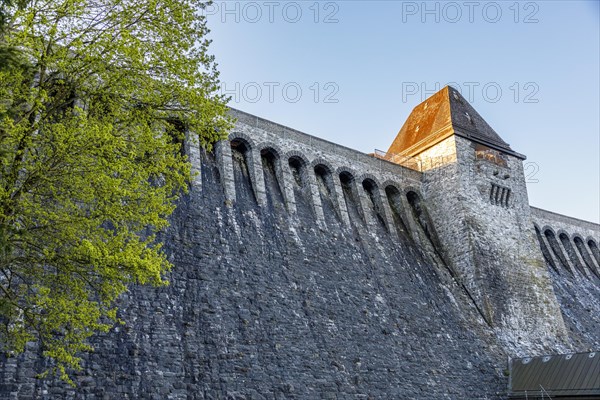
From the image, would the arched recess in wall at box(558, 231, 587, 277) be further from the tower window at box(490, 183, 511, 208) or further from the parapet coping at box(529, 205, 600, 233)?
the tower window at box(490, 183, 511, 208)

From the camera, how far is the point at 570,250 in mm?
31156

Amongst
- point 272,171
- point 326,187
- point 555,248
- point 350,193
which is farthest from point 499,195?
point 272,171

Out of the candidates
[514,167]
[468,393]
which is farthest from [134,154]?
[514,167]

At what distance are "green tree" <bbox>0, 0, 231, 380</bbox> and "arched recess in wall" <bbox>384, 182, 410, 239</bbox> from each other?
47.3 ft

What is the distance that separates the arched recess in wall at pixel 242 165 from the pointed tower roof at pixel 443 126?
30.9 ft

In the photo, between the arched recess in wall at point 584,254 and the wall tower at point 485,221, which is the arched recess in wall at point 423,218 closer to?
the wall tower at point 485,221

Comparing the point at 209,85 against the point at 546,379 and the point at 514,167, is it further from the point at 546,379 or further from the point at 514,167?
the point at 514,167

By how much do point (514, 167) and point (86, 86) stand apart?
824 inches

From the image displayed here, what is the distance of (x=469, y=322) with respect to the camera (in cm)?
1833

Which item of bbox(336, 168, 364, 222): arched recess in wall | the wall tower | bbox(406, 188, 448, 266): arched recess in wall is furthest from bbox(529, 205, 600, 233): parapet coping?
bbox(336, 168, 364, 222): arched recess in wall

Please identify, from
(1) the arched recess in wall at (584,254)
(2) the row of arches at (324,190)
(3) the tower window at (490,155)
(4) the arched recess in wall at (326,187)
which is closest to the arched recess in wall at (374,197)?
(2) the row of arches at (324,190)

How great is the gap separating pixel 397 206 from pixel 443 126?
14.4 feet

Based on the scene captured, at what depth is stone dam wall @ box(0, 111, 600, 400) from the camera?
1091cm

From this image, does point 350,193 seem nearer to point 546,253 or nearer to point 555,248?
point 546,253
